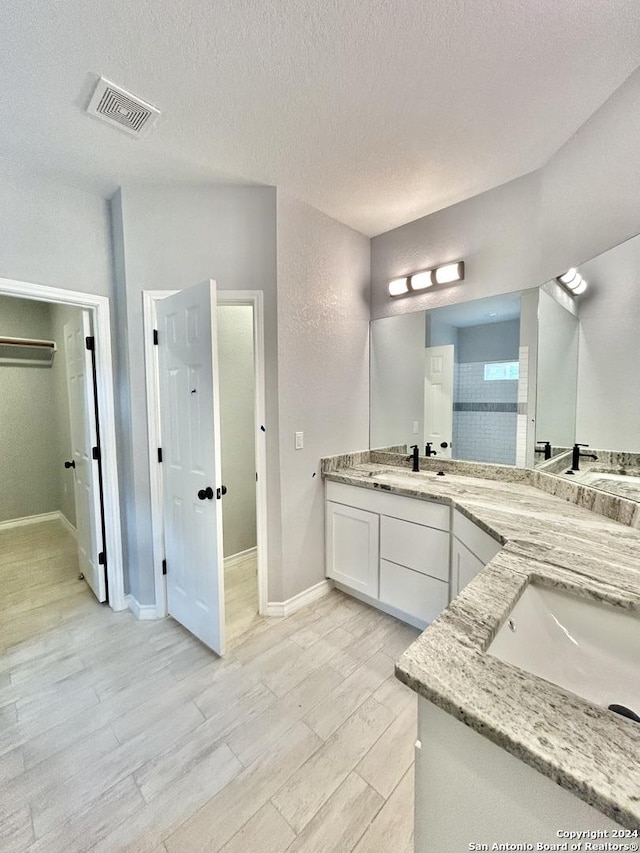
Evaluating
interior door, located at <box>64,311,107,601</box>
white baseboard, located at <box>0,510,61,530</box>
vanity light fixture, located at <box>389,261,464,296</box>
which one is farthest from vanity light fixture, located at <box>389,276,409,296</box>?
white baseboard, located at <box>0,510,61,530</box>

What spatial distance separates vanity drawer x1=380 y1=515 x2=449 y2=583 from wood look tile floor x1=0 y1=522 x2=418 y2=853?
459mm

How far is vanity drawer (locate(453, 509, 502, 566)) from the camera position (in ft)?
4.97

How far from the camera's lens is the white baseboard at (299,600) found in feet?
7.74

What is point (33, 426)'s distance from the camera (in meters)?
4.11

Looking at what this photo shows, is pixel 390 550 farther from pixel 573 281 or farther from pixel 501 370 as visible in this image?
pixel 573 281

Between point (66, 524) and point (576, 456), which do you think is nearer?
point (576, 456)

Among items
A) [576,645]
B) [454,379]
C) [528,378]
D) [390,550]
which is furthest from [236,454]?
[576,645]

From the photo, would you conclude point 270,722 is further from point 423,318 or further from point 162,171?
point 162,171

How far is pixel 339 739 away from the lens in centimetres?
149

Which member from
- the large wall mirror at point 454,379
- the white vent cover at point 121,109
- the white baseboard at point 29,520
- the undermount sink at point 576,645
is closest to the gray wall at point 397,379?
the large wall mirror at point 454,379

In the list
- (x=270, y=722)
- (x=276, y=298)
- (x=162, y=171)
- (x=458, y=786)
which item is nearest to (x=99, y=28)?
(x=162, y=171)

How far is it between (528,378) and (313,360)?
1376 mm

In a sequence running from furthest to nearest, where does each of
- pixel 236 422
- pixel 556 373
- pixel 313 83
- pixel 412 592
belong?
pixel 236 422 → pixel 412 592 → pixel 556 373 → pixel 313 83

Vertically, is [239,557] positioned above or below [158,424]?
below
